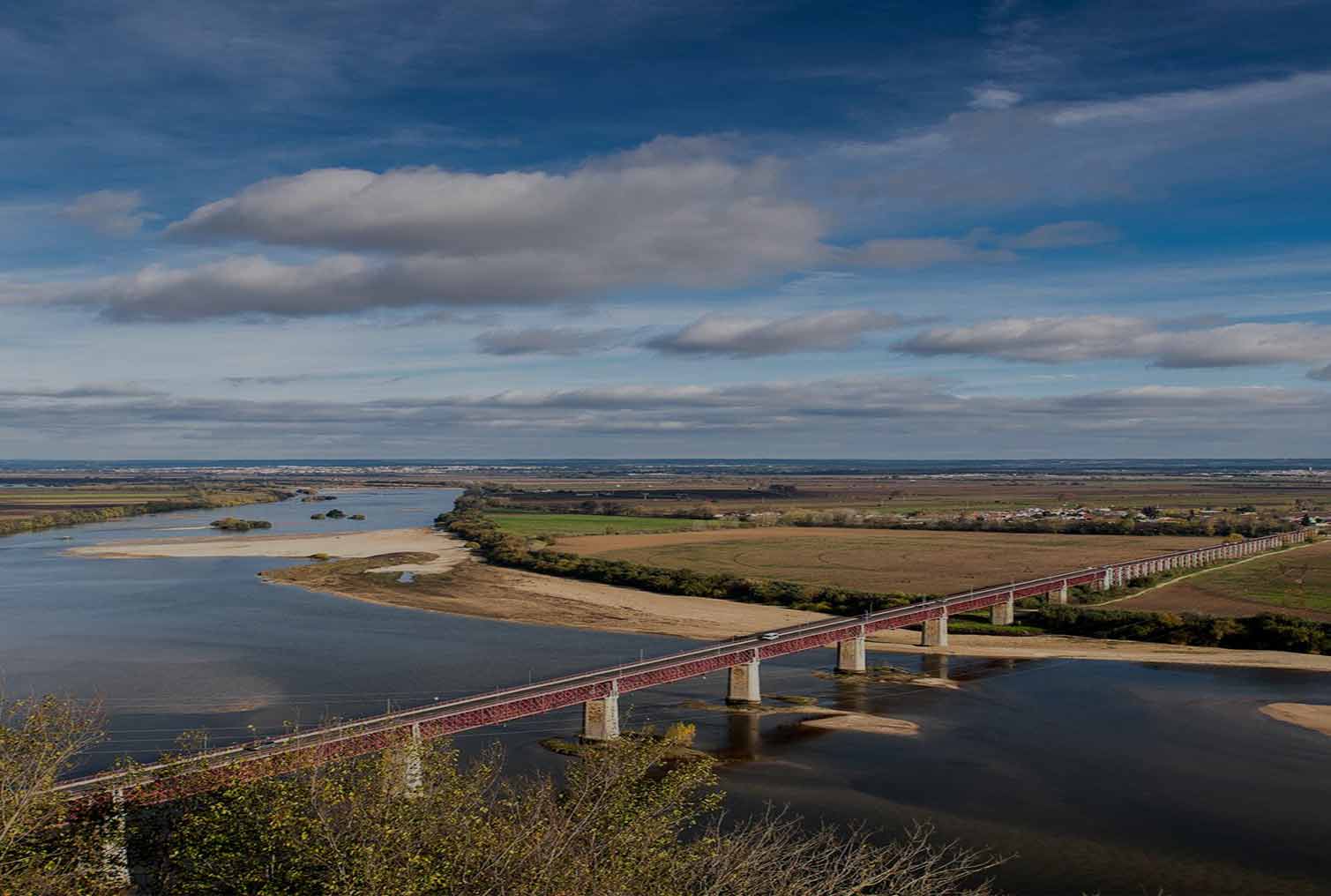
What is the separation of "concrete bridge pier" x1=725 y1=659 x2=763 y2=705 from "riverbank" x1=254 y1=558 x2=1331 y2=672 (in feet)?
68.5

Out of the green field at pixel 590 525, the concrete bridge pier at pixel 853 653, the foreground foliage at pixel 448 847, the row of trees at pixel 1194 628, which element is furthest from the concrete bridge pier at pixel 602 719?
the green field at pixel 590 525

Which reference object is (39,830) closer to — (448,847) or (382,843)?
(382,843)

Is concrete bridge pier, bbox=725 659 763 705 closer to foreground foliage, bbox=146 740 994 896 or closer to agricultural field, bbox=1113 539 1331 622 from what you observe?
foreground foliage, bbox=146 740 994 896

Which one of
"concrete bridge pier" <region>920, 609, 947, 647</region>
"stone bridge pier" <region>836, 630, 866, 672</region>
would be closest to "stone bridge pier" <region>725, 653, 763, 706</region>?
"stone bridge pier" <region>836, 630, 866, 672</region>

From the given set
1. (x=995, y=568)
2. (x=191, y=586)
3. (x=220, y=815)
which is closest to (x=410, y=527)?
(x=191, y=586)

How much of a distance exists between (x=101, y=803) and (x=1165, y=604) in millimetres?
90222

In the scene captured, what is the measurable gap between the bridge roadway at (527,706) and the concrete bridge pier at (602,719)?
0.15ft

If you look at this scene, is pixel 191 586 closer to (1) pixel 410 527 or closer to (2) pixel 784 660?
(2) pixel 784 660

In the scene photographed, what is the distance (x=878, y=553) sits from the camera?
13512cm

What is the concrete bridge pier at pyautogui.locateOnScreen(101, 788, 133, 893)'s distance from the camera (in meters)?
26.6

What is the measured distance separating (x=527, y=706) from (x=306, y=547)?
356ft

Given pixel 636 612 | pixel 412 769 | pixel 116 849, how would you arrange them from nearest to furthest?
pixel 116 849 < pixel 412 769 < pixel 636 612

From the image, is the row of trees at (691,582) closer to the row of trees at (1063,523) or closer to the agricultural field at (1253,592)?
the agricultural field at (1253,592)

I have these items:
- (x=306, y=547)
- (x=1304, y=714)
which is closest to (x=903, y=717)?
(x=1304, y=714)
